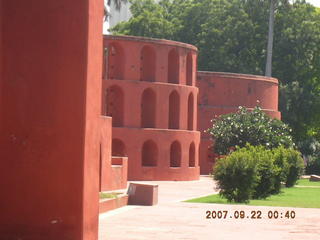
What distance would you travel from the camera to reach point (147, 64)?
3741 cm

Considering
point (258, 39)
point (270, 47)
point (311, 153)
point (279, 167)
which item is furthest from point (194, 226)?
point (258, 39)

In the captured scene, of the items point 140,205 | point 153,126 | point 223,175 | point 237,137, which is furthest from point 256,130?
point 140,205

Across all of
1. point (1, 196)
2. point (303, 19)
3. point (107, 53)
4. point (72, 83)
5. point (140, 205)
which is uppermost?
point (303, 19)

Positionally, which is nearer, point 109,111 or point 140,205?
point 140,205

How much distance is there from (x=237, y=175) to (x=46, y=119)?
12.8 meters

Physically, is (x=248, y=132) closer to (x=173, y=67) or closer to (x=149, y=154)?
(x=149, y=154)

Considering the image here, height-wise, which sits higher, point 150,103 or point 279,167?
point 150,103

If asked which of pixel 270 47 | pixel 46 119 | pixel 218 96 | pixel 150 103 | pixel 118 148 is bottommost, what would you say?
pixel 118 148

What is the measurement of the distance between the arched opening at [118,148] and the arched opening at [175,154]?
3199mm

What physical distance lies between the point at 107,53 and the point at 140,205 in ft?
59.3

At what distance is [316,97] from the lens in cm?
5272

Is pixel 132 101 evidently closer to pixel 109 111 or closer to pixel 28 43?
pixel 109 111

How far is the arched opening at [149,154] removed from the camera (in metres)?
37.2
